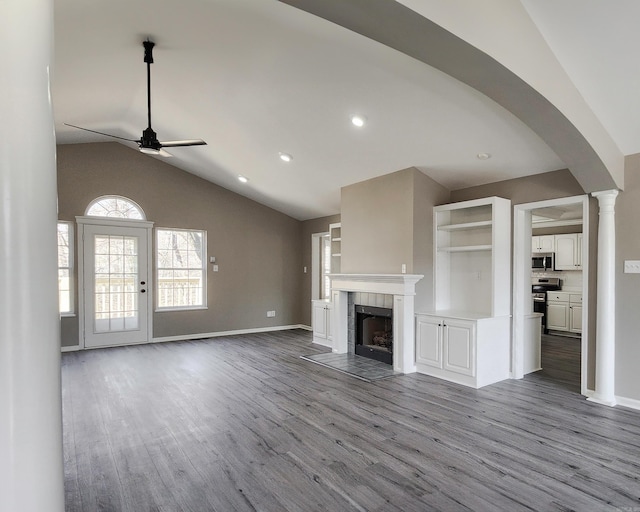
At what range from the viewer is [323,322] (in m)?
7.06

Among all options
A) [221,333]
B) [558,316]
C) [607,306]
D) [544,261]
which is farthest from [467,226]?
[221,333]

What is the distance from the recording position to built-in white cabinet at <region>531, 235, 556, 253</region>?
8.19 m

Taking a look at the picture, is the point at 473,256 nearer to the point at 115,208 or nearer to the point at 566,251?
the point at 566,251

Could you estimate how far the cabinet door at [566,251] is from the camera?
7.81m

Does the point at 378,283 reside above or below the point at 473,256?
below

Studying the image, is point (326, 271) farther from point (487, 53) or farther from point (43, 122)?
point (43, 122)

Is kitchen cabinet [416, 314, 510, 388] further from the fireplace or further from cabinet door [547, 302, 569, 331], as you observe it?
cabinet door [547, 302, 569, 331]

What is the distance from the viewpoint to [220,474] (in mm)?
2625

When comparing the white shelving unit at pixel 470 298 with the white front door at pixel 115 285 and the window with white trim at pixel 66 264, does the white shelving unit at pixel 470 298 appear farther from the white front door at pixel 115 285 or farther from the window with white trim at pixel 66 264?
the window with white trim at pixel 66 264

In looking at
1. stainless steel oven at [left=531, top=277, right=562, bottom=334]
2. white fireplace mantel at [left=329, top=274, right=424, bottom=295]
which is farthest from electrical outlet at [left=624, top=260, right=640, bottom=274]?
stainless steel oven at [left=531, top=277, right=562, bottom=334]

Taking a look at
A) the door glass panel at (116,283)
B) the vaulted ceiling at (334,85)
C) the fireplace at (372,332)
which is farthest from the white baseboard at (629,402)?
the door glass panel at (116,283)

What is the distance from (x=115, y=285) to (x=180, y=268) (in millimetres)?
1163

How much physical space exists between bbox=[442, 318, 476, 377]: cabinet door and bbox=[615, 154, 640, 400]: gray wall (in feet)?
4.49

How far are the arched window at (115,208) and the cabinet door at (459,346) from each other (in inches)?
221
